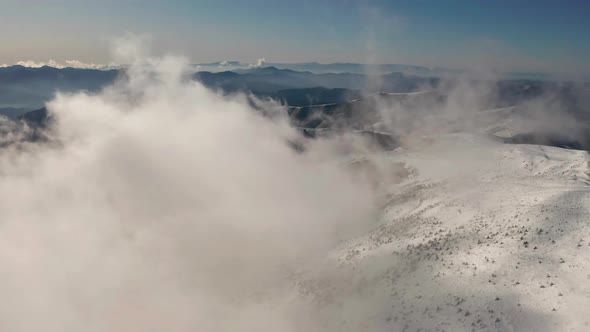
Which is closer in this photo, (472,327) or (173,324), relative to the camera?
(472,327)

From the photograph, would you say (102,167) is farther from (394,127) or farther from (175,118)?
(394,127)

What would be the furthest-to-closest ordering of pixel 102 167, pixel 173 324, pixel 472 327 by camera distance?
1. pixel 102 167
2. pixel 173 324
3. pixel 472 327

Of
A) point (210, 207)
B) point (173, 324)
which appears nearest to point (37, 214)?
point (210, 207)

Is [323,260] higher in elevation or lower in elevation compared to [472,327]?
lower

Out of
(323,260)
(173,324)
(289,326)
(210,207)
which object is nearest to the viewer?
(289,326)

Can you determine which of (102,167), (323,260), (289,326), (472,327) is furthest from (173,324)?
(102,167)

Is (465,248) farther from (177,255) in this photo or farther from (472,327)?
(177,255)
